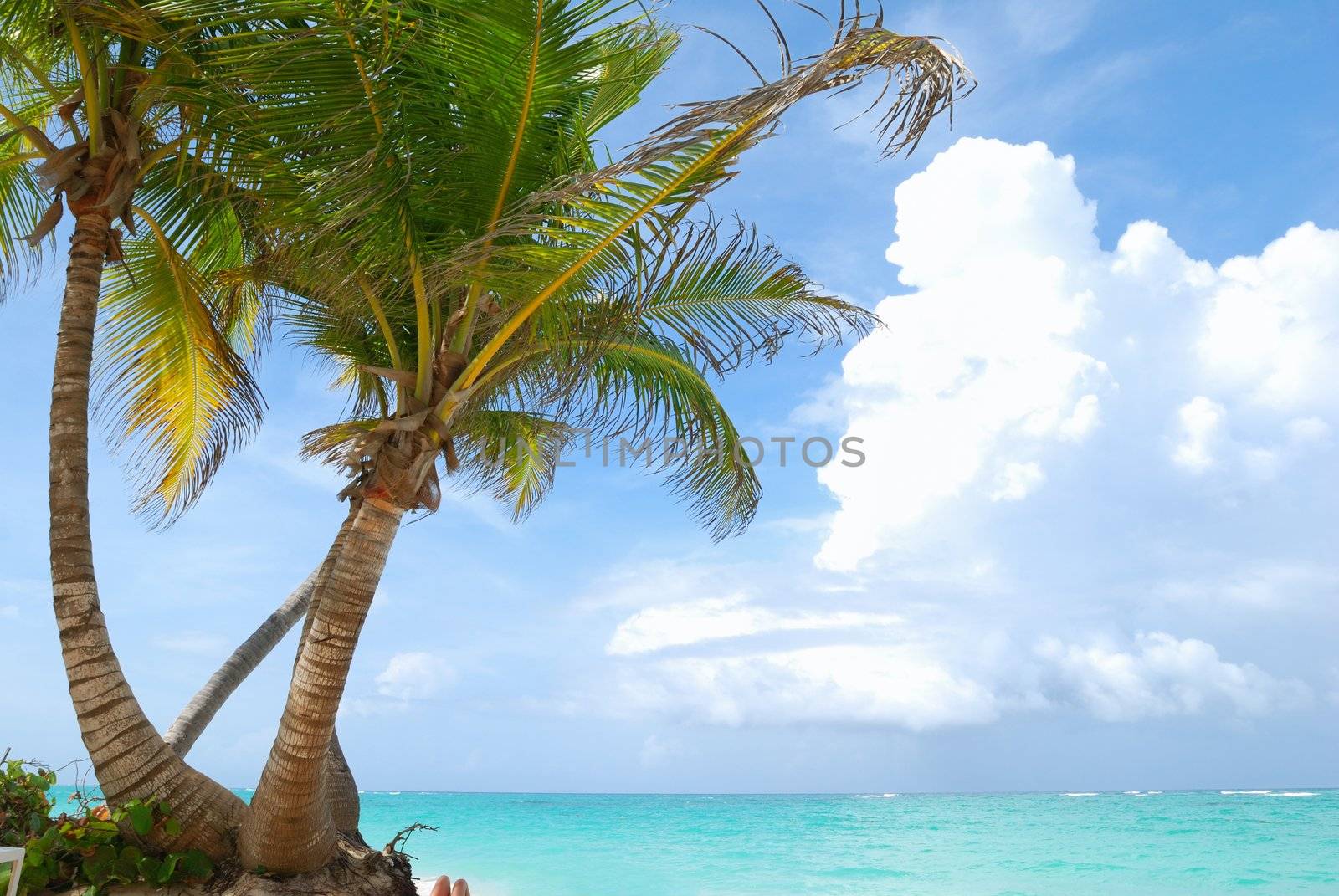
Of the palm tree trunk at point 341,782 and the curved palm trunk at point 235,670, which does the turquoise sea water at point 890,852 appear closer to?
the curved palm trunk at point 235,670

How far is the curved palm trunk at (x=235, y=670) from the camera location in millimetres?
6969

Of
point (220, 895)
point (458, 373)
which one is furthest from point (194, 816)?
point (458, 373)

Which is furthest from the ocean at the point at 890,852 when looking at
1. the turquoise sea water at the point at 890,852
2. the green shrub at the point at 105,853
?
the green shrub at the point at 105,853

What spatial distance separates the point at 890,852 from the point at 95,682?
19676mm

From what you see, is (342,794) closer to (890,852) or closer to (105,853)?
(105,853)

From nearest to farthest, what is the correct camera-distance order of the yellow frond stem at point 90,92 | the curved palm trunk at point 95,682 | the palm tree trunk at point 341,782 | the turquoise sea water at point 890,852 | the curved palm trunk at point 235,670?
the curved palm trunk at point 95,682 < the yellow frond stem at point 90,92 < the palm tree trunk at point 341,782 < the curved palm trunk at point 235,670 < the turquoise sea water at point 890,852

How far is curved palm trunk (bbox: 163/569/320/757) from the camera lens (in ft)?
22.9

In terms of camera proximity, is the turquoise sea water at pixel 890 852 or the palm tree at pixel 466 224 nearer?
the palm tree at pixel 466 224

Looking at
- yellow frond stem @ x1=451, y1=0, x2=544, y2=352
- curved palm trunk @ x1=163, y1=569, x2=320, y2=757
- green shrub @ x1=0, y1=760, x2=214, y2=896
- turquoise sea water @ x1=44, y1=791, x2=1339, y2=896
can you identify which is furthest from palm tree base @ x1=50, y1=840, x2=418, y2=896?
turquoise sea water @ x1=44, y1=791, x2=1339, y2=896

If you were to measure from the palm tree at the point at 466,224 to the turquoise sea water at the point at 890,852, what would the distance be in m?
9.03

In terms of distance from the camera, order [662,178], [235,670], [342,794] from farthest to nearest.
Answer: [235,670] → [342,794] → [662,178]

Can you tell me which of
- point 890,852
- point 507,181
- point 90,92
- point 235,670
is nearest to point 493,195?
point 507,181

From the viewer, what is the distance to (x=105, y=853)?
204 inches

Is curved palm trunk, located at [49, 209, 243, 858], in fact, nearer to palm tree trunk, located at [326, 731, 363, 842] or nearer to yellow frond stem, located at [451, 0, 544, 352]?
palm tree trunk, located at [326, 731, 363, 842]
